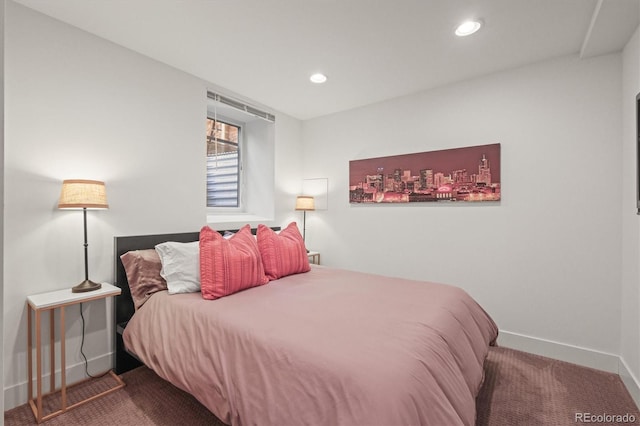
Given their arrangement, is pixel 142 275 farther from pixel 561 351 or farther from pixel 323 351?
pixel 561 351

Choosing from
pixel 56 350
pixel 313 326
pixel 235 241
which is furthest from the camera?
pixel 235 241

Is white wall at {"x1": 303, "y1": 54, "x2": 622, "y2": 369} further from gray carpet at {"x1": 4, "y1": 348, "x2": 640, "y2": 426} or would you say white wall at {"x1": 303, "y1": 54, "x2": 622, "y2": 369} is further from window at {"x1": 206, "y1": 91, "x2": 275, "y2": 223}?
window at {"x1": 206, "y1": 91, "x2": 275, "y2": 223}

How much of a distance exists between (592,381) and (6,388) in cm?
396

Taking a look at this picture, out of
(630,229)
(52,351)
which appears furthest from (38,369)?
(630,229)

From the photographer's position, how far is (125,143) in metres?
2.48

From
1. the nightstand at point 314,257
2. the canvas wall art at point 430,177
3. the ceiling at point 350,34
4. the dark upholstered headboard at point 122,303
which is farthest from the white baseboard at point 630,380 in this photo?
the dark upholstered headboard at point 122,303

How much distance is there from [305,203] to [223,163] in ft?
3.71

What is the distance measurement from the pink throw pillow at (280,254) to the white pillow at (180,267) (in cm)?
55

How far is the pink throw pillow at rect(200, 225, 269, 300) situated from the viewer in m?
2.09

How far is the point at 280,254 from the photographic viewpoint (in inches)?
104

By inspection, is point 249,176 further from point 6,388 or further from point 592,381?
point 592,381

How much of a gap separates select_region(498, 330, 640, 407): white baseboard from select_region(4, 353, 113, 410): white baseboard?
11.0 ft

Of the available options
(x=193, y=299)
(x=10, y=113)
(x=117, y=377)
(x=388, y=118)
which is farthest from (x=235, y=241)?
(x=388, y=118)

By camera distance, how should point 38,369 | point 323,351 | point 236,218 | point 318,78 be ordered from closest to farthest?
point 323,351
point 38,369
point 318,78
point 236,218
